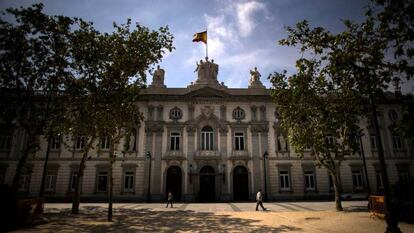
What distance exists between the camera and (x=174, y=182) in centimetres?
2920

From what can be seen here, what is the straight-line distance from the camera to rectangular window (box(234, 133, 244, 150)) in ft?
99.8

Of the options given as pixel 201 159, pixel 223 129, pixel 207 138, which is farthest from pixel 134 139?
pixel 223 129

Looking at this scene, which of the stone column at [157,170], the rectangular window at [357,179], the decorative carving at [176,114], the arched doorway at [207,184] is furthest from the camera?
the decorative carving at [176,114]

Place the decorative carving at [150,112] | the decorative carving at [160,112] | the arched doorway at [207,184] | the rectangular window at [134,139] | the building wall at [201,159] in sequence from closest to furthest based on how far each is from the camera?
the building wall at [201,159] → the arched doorway at [207,184] → the rectangular window at [134,139] → the decorative carving at [150,112] → the decorative carving at [160,112]

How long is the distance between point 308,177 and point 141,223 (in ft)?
71.6

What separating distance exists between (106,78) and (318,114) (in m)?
16.0

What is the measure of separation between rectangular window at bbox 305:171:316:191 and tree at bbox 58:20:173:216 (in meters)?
21.4

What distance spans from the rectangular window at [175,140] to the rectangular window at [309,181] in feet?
50.1

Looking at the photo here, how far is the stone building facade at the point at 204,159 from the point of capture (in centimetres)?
2875

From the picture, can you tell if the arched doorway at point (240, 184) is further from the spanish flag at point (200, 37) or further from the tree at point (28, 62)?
the tree at point (28, 62)

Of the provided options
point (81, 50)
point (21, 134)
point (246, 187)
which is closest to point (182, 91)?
point (246, 187)

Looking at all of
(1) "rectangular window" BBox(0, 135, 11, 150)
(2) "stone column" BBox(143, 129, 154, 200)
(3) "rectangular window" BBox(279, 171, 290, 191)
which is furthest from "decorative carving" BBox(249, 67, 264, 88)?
(1) "rectangular window" BBox(0, 135, 11, 150)

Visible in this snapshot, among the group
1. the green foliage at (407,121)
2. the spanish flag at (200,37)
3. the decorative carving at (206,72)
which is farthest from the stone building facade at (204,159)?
the green foliage at (407,121)

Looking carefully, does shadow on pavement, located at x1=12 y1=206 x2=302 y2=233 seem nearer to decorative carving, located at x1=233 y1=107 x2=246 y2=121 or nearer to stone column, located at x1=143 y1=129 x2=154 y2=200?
stone column, located at x1=143 y1=129 x2=154 y2=200
